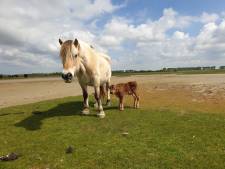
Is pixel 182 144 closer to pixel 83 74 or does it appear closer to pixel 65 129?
pixel 65 129

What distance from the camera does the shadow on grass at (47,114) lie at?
1089 cm

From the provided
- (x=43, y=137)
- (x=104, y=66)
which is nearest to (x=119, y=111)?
(x=104, y=66)

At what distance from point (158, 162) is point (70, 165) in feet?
6.65

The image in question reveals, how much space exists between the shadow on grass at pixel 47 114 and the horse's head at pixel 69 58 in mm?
2305

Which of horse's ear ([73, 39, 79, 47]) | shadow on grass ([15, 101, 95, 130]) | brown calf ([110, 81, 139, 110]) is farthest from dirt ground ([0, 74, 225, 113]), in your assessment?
horse's ear ([73, 39, 79, 47])

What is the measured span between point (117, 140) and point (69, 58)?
3.51 m

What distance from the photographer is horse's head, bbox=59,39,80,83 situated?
9.75 m

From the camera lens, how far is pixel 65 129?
9945 millimetres

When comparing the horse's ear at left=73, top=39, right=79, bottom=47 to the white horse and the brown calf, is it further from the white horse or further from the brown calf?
the brown calf

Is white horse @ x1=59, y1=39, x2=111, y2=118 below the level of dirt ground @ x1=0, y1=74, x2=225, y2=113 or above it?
above

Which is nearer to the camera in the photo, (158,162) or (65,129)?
(158,162)

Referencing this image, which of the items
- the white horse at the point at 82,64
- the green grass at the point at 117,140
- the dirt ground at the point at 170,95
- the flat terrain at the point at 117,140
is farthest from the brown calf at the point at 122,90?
the dirt ground at the point at 170,95

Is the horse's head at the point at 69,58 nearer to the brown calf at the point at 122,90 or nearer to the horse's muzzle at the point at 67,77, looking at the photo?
the horse's muzzle at the point at 67,77

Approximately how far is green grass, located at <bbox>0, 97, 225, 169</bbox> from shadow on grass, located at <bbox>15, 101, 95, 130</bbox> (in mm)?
41
